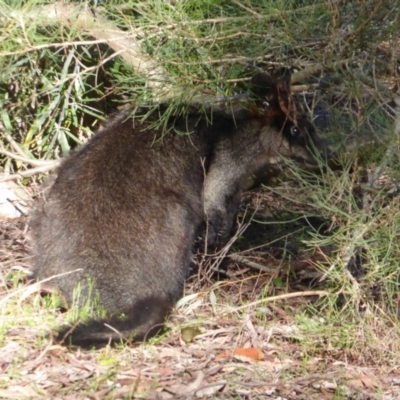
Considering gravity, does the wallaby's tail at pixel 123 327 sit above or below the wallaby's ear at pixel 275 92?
below

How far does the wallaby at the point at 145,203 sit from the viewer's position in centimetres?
455

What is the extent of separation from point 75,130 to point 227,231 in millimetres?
1942

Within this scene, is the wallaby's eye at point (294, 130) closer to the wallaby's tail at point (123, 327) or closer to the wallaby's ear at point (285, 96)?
A: the wallaby's ear at point (285, 96)

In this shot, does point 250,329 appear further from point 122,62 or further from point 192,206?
Result: point 122,62

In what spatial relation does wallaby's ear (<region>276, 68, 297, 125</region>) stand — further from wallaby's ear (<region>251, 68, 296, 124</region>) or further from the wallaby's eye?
the wallaby's eye

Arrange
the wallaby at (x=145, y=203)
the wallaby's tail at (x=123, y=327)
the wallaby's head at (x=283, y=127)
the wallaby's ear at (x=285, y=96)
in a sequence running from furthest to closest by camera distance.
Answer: the wallaby's head at (x=283, y=127)
the wallaby's ear at (x=285, y=96)
the wallaby at (x=145, y=203)
the wallaby's tail at (x=123, y=327)

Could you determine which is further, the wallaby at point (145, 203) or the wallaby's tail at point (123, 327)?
the wallaby at point (145, 203)

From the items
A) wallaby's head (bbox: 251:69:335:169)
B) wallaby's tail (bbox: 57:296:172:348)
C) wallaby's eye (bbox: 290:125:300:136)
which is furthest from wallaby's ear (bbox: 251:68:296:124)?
wallaby's tail (bbox: 57:296:172:348)

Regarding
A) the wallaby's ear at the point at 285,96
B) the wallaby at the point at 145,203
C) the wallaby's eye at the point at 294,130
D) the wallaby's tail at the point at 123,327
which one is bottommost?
the wallaby's tail at the point at 123,327

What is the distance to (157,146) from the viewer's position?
16.7ft

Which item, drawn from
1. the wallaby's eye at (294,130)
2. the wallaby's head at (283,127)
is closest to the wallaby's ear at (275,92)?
the wallaby's head at (283,127)

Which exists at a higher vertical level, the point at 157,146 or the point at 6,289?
the point at 157,146

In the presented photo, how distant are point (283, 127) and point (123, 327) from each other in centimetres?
185

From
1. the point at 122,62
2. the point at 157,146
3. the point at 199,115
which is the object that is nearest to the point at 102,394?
the point at 157,146
